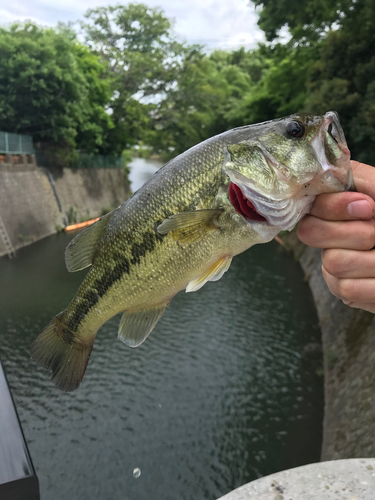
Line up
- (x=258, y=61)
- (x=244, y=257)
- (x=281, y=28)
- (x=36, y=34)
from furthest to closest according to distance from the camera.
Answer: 1. (x=258, y=61)
2. (x=36, y=34)
3. (x=244, y=257)
4. (x=281, y=28)

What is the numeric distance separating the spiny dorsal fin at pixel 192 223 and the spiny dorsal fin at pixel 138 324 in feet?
1.66

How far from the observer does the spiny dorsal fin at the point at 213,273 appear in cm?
215

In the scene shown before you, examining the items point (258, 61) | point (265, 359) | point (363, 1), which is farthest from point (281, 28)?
point (258, 61)

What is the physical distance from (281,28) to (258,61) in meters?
28.3

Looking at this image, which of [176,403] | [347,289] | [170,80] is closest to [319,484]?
[347,289]

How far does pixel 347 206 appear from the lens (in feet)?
6.03

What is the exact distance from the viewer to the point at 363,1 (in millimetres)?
11977

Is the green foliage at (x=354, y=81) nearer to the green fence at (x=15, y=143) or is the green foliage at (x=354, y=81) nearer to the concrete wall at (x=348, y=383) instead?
the concrete wall at (x=348, y=383)

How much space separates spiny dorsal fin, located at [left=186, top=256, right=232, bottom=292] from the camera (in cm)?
215

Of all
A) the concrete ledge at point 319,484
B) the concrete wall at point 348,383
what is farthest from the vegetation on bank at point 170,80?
the concrete ledge at point 319,484

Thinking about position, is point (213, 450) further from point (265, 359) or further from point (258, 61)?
point (258, 61)

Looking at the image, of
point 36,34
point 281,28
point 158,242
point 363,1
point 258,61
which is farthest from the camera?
point 258,61

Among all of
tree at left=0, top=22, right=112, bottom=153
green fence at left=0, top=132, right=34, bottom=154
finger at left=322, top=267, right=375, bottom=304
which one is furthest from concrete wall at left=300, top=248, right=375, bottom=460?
tree at left=0, top=22, right=112, bottom=153

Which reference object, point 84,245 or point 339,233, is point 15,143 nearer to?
point 84,245
